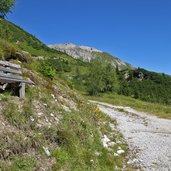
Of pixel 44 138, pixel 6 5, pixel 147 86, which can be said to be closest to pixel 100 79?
pixel 147 86

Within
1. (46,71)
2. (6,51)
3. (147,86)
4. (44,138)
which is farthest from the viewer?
(147,86)

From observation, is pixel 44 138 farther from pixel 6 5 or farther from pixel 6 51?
pixel 6 5

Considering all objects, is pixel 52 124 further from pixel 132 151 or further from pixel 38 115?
pixel 132 151

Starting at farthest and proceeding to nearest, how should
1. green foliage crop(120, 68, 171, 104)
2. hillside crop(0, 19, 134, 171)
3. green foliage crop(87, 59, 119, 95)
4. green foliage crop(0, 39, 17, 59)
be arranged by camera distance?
green foliage crop(120, 68, 171, 104) < green foliage crop(87, 59, 119, 95) < green foliage crop(0, 39, 17, 59) < hillside crop(0, 19, 134, 171)

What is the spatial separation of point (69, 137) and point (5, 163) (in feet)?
13.7

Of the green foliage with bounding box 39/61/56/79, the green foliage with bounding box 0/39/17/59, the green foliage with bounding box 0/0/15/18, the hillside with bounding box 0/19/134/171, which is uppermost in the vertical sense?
the green foliage with bounding box 0/0/15/18

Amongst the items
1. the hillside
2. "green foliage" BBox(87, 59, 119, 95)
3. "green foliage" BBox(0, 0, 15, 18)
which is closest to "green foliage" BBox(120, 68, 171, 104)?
"green foliage" BBox(87, 59, 119, 95)

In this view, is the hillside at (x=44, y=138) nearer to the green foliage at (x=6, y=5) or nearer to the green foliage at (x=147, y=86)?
the green foliage at (x=6, y=5)

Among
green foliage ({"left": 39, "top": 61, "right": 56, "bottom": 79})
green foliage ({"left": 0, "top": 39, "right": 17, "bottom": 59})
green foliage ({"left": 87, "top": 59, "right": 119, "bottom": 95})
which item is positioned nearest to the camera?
green foliage ({"left": 0, "top": 39, "right": 17, "bottom": 59})

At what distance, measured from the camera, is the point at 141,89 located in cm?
14688

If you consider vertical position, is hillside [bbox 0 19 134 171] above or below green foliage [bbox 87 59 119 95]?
below

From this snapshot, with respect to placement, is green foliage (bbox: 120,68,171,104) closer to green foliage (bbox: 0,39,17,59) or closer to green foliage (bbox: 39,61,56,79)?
green foliage (bbox: 39,61,56,79)

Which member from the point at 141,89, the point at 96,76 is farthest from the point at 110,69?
the point at 141,89

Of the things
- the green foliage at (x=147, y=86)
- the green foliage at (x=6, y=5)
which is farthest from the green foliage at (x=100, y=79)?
the green foliage at (x=6, y=5)
